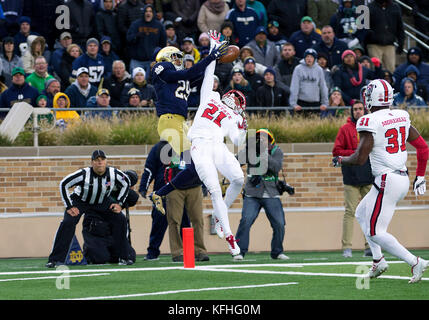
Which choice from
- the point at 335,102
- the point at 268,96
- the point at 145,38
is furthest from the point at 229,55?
the point at 145,38

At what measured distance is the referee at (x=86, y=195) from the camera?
1302 centimetres

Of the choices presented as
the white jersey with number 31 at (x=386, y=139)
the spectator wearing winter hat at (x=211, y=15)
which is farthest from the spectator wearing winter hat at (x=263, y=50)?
the white jersey with number 31 at (x=386, y=139)

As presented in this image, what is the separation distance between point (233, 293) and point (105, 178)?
192 inches

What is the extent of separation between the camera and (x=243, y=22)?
66.5 ft

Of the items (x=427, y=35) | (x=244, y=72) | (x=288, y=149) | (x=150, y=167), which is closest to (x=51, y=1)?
(x=244, y=72)

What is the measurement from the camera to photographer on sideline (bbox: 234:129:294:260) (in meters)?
14.2

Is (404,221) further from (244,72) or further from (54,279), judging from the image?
(54,279)

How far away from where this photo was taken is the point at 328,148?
1742 cm

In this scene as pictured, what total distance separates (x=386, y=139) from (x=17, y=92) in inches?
372

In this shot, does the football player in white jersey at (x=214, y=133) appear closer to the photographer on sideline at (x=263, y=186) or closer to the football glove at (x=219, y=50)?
the football glove at (x=219, y=50)

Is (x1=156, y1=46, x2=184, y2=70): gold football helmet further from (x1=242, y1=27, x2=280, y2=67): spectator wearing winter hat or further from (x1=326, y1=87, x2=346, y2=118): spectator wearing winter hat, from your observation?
(x1=242, y1=27, x2=280, y2=67): spectator wearing winter hat

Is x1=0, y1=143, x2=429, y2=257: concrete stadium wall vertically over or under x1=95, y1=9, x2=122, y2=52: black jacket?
under

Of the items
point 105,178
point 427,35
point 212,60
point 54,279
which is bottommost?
point 54,279

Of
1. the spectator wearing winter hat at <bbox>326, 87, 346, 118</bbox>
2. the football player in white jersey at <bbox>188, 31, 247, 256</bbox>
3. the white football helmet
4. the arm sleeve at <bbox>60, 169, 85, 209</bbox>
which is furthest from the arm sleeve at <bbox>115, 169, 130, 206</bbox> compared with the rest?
the spectator wearing winter hat at <bbox>326, 87, 346, 118</bbox>
